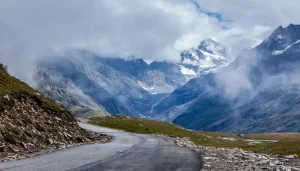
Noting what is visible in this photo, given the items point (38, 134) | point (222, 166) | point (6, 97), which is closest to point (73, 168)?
point (222, 166)

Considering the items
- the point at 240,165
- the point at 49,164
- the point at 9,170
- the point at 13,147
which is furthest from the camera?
the point at 13,147

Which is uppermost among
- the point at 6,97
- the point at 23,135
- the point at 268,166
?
the point at 6,97

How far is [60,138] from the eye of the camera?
53.8m

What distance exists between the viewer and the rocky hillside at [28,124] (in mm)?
42031

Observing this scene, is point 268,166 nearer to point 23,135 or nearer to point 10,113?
point 23,135

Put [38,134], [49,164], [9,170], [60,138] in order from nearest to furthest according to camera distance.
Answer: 1. [9,170]
2. [49,164]
3. [38,134]
4. [60,138]

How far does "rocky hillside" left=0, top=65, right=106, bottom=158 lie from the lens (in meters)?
42.0

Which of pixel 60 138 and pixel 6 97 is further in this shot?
pixel 60 138

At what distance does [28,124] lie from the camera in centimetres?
4888

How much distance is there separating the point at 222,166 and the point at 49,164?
13.4 m

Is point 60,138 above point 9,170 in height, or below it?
above

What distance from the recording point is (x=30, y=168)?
2727cm

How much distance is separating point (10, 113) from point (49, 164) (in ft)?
65.4

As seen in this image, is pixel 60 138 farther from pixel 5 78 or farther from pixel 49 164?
pixel 49 164
